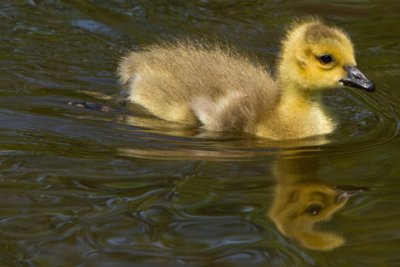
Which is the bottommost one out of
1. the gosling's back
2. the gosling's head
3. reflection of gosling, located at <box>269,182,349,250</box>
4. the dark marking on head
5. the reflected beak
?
reflection of gosling, located at <box>269,182,349,250</box>

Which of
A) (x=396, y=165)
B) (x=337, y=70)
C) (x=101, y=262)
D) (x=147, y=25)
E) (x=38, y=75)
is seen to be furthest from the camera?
(x=147, y=25)

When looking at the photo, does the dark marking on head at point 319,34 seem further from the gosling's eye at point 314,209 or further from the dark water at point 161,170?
the gosling's eye at point 314,209

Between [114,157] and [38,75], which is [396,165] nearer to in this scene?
[114,157]

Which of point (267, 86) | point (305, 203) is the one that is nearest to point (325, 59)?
point (267, 86)

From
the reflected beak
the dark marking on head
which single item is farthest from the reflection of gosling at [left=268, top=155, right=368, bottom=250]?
the dark marking on head

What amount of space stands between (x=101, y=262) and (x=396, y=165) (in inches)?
63.8

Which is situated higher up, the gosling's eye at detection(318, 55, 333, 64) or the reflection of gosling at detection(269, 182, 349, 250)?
the gosling's eye at detection(318, 55, 333, 64)

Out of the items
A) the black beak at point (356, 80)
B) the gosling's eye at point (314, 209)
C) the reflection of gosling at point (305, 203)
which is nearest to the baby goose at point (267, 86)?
the black beak at point (356, 80)

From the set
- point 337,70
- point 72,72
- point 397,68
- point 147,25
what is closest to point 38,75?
point 72,72

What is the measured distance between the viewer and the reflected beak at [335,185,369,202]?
3.85 metres

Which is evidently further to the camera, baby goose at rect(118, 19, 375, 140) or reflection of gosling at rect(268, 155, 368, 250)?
baby goose at rect(118, 19, 375, 140)

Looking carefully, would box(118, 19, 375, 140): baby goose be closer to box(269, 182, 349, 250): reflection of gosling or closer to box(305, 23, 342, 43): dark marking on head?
box(305, 23, 342, 43): dark marking on head

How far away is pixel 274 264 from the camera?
3.26m

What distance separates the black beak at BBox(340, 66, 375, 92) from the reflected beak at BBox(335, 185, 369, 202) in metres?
0.90
